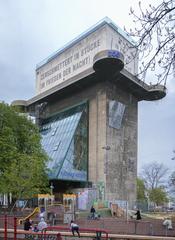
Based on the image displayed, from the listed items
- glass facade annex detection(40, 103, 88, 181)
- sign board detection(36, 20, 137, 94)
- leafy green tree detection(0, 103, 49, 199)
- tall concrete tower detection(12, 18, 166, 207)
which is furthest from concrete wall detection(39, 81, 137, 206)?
leafy green tree detection(0, 103, 49, 199)

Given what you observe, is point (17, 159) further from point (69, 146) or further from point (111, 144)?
point (111, 144)

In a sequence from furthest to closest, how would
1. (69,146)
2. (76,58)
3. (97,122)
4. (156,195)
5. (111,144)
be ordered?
(156,195) < (76,58) < (97,122) < (111,144) < (69,146)

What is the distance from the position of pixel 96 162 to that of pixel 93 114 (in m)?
8.53

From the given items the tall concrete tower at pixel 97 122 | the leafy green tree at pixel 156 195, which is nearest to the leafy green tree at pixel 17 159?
the tall concrete tower at pixel 97 122

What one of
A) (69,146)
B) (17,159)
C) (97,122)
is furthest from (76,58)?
(17,159)

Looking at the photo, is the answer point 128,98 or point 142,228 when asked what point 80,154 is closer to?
point 128,98

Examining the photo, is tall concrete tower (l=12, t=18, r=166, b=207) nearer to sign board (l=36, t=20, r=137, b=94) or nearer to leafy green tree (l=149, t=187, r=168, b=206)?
sign board (l=36, t=20, r=137, b=94)

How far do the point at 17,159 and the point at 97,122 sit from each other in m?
25.8

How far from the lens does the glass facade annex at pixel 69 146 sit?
65.8 m

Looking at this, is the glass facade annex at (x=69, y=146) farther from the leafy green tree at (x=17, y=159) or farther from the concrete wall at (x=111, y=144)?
the leafy green tree at (x=17, y=159)

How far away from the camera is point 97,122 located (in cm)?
7069

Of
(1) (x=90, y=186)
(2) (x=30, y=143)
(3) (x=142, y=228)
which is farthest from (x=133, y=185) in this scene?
(3) (x=142, y=228)

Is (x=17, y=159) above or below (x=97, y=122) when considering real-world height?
below

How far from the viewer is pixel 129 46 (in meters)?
6.90
